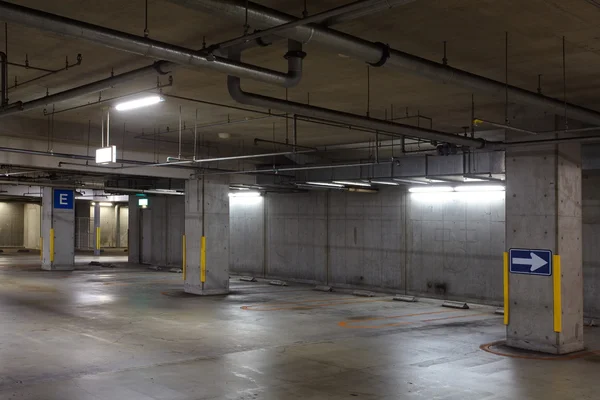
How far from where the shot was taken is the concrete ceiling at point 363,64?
7156 millimetres

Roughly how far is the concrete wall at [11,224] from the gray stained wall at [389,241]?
26201 mm

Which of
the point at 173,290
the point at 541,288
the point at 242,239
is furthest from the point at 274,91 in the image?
the point at 242,239

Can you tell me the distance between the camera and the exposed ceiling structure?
21.3 ft

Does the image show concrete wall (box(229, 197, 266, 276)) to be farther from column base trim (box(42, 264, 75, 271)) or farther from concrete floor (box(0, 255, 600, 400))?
column base trim (box(42, 264, 75, 271))

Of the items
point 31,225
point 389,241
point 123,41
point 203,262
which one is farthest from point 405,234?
point 31,225

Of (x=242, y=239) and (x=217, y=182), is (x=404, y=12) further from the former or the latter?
(x=242, y=239)

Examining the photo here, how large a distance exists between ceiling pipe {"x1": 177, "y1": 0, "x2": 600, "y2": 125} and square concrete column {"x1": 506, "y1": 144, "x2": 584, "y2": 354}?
216 centimetres

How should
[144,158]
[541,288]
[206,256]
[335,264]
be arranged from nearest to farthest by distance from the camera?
[541,288] → [144,158] → [206,256] → [335,264]

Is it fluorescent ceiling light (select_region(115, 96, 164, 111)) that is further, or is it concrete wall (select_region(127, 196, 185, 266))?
concrete wall (select_region(127, 196, 185, 266))

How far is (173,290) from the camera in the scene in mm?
21031

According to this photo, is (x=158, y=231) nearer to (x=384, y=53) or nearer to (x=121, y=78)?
(x=121, y=78)

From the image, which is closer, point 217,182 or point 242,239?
point 217,182

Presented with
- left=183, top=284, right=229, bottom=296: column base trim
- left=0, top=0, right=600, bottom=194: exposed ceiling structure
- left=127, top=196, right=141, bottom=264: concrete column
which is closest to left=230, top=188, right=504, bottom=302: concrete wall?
left=0, top=0, right=600, bottom=194: exposed ceiling structure

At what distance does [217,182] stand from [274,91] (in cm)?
931
